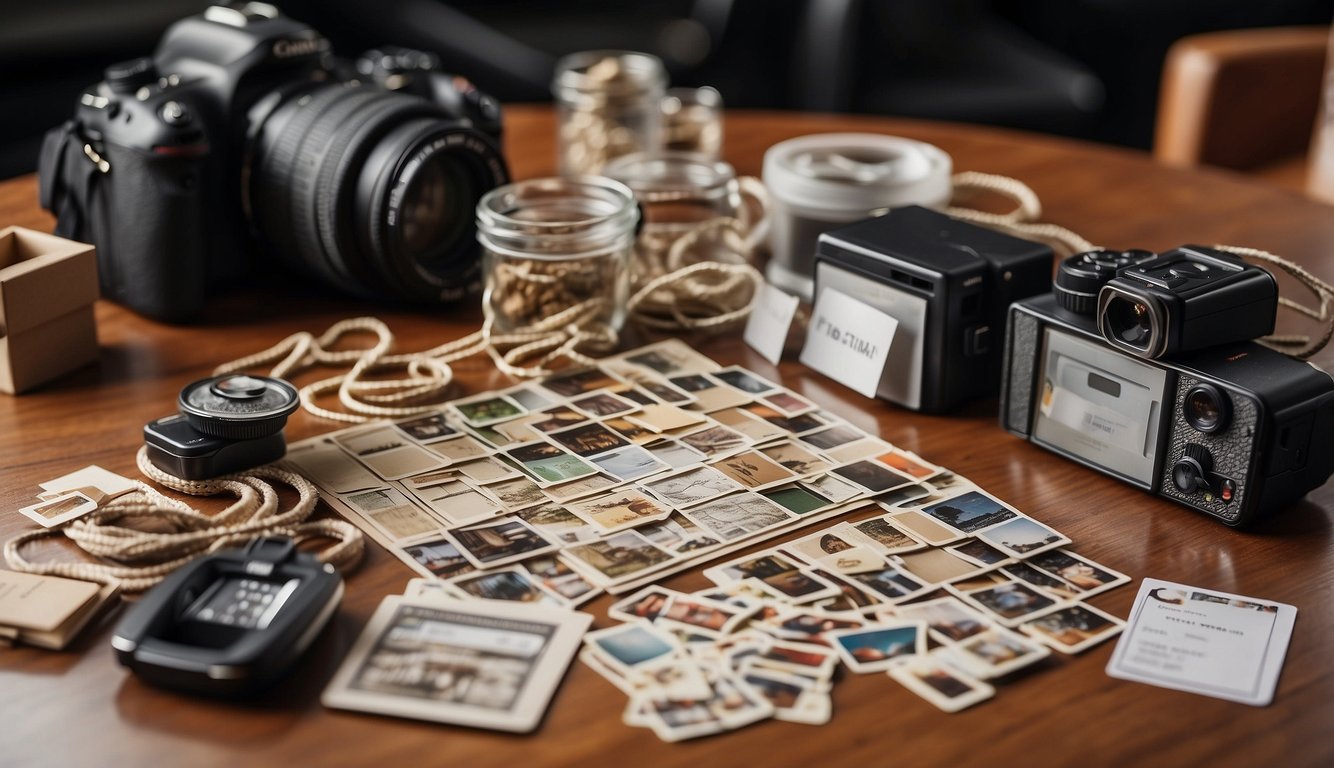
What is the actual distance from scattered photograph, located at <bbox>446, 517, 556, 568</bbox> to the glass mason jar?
1.46 feet

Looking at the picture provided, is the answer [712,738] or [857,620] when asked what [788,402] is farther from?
[712,738]

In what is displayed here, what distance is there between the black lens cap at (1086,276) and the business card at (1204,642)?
8.4 inches

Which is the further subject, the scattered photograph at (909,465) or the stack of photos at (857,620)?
the scattered photograph at (909,465)

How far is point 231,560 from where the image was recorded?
2.65 ft

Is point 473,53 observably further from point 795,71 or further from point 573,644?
point 573,644

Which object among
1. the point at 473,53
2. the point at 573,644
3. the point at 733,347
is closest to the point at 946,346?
the point at 733,347

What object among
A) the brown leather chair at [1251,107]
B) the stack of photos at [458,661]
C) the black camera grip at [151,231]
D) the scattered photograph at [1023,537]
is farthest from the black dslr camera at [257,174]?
the brown leather chair at [1251,107]

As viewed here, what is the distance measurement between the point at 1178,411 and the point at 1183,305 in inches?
2.9

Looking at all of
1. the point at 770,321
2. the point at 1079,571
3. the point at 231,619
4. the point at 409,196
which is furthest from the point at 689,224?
the point at 231,619

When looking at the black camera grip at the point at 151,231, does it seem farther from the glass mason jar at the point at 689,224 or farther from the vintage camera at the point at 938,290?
the vintage camera at the point at 938,290

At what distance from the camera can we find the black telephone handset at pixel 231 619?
73 centimetres

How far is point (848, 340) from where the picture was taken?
1126 mm

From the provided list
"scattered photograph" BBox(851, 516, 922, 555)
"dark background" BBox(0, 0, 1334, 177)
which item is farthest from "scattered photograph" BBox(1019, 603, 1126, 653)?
"dark background" BBox(0, 0, 1334, 177)

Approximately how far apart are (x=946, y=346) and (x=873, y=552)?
24cm
